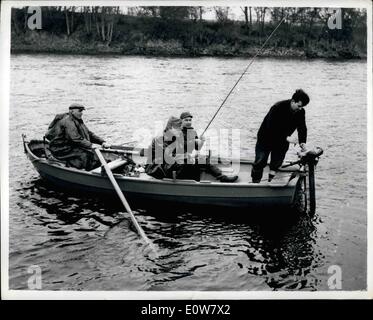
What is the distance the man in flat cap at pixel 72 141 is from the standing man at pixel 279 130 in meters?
2.77

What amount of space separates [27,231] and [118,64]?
13475 millimetres

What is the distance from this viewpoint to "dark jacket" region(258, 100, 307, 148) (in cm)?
698

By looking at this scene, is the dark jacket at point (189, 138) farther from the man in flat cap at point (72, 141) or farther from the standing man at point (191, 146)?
the man in flat cap at point (72, 141)

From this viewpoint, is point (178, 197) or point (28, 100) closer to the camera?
point (178, 197)

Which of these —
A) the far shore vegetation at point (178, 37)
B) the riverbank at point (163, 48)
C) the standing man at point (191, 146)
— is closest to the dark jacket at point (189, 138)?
the standing man at point (191, 146)

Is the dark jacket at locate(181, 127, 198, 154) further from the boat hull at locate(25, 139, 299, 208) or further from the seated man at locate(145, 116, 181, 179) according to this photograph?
the boat hull at locate(25, 139, 299, 208)

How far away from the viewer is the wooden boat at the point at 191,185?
7512 millimetres

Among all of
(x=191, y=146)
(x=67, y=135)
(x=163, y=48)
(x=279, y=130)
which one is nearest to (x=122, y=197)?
(x=191, y=146)

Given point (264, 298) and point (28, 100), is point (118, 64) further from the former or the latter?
point (264, 298)

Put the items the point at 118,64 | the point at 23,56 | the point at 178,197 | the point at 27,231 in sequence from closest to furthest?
the point at 27,231 → the point at 178,197 → the point at 23,56 → the point at 118,64

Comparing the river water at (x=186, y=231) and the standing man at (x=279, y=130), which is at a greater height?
the standing man at (x=279, y=130)

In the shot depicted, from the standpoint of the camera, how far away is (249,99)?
51.7 feet

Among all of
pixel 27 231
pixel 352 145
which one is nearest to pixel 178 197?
pixel 27 231

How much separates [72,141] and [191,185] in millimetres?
2317
